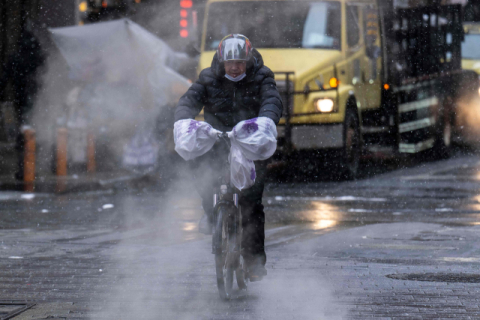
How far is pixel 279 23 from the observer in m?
14.9

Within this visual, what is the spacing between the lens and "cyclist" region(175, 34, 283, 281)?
19.4ft

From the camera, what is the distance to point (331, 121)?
14617 mm

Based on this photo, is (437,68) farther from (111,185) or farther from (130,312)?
(130,312)

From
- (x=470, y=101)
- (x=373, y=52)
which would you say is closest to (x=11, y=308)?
(x=373, y=52)

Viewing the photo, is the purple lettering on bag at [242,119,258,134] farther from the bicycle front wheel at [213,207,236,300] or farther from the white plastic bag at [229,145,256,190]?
the bicycle front wheel at [213,207,236,300]

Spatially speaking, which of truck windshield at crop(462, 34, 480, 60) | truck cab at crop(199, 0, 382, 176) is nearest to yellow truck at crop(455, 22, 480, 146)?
truck windshield at crop(462, 34, 480, 60)

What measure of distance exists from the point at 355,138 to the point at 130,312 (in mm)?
10763

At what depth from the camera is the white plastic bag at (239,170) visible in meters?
5.70

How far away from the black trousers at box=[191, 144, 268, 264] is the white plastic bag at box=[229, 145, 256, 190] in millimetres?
208

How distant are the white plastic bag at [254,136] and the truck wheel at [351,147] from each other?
9.49 metres

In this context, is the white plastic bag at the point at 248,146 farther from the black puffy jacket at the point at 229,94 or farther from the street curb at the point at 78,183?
the street curb at the point at 78,183

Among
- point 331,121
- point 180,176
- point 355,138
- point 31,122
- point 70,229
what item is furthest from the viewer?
point 31,122

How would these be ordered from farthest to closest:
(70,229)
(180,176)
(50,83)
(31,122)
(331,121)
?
1. (31,122)
2. (50,83)
3. (180,176)
4. (331,121)
5. (70,229)

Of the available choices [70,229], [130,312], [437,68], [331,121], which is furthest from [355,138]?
[130,312]
